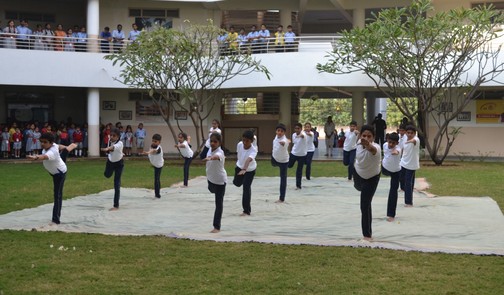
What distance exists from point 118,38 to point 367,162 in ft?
73.0

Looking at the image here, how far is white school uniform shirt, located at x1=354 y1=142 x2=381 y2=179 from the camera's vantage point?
9.22 meters

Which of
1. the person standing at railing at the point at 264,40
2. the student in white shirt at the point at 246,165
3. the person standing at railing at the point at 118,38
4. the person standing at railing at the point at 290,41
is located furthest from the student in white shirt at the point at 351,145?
the person standing at railing at the point at 118,38

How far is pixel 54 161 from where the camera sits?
35.4 ft

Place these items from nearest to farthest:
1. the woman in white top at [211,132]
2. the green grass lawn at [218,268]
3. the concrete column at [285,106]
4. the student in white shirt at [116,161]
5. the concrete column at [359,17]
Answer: the green grass lawn at [218,268] < the student in white shirt at [116,161] < the woman in white top at [211,132] < the concrete column at [359,17] < the concrete column at [285,106]

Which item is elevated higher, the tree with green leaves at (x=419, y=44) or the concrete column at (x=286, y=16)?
the concrete column at (x=286, y=16)

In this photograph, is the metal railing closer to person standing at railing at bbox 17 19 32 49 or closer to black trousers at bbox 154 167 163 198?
person standing at railing at bbox 17 19 32 49

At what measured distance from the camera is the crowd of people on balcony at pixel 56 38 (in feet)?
93.3

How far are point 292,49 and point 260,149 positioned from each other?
18.3 feet

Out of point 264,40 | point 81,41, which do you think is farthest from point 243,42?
point 81,41

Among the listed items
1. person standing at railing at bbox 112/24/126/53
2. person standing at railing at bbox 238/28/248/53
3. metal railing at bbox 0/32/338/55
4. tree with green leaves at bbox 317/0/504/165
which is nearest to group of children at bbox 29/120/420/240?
tree with green leaves at bbox 317/0/504/165

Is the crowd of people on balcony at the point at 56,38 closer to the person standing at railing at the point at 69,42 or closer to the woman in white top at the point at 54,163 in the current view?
the person standing at railing at the point at 69,42

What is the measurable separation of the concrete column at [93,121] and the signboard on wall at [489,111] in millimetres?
16044

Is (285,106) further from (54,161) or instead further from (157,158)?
(54,161)

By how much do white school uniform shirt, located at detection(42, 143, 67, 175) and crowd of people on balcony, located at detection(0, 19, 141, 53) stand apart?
17580 millimetres
